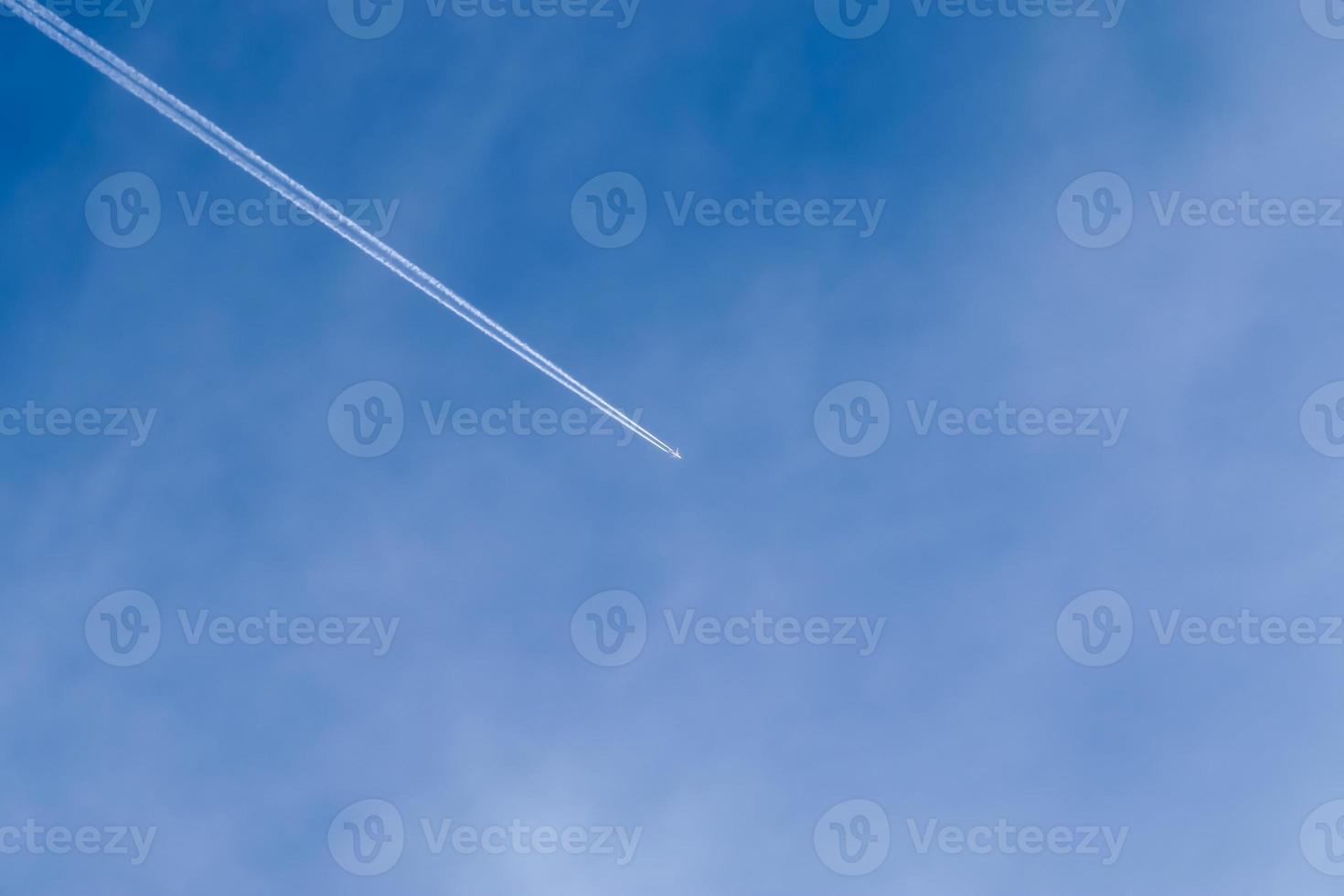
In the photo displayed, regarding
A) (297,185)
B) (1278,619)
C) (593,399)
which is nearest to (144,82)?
(297,185)

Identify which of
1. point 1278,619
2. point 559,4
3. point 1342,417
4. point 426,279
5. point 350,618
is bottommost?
point 350,618

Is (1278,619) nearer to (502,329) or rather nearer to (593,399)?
(593,399)

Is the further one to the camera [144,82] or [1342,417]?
[1342,417]

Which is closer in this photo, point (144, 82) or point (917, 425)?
point (144, 82)

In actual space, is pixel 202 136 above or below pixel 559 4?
below

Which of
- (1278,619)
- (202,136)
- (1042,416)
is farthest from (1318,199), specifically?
(202,136)

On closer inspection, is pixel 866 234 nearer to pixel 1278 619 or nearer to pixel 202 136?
pixel 1278 619

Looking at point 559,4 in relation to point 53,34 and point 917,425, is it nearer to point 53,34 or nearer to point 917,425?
point 53,34

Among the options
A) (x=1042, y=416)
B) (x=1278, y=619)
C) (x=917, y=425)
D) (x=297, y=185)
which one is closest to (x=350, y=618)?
(x=297, y=185)

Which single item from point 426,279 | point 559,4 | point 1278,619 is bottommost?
point 1278,619

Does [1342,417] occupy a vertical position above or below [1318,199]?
below
